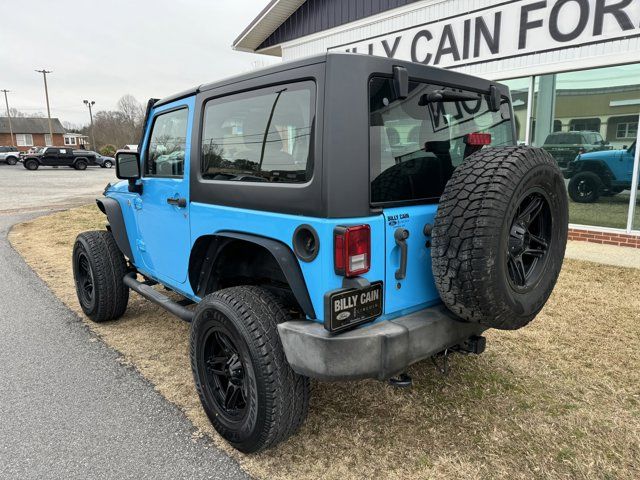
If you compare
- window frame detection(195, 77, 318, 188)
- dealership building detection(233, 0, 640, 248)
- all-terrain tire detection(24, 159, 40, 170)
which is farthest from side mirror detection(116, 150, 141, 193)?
all-terrain tire detection(24, 159, 40, 170)

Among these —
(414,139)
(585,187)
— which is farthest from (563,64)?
(414,139)

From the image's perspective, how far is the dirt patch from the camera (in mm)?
2312

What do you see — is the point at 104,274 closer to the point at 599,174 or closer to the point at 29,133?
the point at 599,174

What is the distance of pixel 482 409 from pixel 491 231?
140 cm

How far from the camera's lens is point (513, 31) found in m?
7.18

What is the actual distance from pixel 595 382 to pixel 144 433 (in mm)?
2992

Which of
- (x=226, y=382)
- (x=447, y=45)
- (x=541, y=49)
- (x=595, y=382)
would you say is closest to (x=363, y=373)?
(x=226, y=382)

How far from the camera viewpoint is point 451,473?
7.36 ft

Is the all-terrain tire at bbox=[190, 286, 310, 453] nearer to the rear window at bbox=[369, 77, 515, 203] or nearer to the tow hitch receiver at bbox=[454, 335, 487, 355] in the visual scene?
the rear window at bbox=[369, 77, 515, 203]

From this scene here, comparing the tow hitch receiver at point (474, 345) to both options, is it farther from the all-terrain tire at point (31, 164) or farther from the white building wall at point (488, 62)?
the all-terrain tire at point (31, 164)

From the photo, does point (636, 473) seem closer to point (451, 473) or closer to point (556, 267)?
point (451, 473)

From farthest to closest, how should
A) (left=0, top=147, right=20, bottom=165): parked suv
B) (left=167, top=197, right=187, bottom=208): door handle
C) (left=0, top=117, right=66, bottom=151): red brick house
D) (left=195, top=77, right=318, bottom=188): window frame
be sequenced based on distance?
(left=0, top=117, right=66, bottom=151): red brick house
(left=0, top=147, right=20, bottom=165): parked suv
(left=167, top=197, right=187, bottom=208): door handle
(left=195, top=77, right=318, bottom=188): window frame

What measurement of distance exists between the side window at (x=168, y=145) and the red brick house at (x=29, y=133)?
263 feet

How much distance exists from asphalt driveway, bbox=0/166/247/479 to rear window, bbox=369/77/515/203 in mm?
1689
